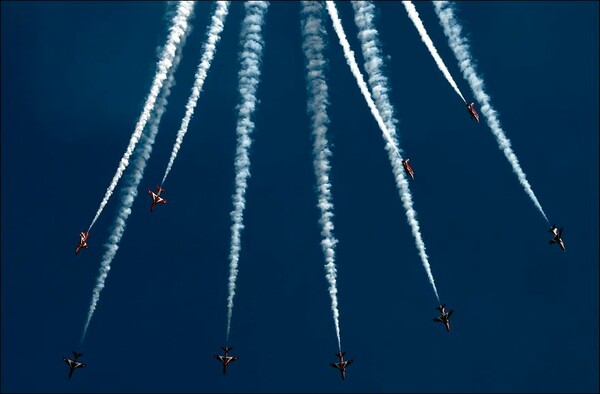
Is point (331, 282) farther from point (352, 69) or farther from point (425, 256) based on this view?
point (352, 69)

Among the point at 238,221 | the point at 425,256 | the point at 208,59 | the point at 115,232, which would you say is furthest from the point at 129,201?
the point at 425,256

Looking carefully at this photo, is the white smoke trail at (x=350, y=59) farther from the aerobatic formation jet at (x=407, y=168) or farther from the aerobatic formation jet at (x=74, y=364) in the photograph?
the aerobatic formation jet at (x=74, y=364)

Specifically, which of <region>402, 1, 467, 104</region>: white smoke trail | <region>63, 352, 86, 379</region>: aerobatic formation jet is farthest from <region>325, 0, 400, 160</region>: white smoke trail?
<region>63, 352, 86, 379</region>: aerobatic formation jet

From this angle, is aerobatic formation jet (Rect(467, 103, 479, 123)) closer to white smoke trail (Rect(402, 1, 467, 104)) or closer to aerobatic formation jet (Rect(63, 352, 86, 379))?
white smoke trail (Rect(402, 1, 467, 104))

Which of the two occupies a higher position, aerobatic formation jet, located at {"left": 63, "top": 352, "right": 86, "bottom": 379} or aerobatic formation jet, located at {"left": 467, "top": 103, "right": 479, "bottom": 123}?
aerobatic formation jet, located at {"left": 467, "top": 103, "right": 479, "bottom": 123}

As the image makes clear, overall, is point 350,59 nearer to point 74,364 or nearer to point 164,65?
point 164,65

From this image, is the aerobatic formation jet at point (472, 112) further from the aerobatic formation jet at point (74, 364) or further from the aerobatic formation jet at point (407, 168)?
the aerobatic formation jet at point (74, 364)

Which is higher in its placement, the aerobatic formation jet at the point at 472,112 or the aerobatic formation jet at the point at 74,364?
the aerobatic formation jet at the point at 472,112

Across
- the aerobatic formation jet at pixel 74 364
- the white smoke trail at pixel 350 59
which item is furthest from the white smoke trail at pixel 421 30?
the aerobatic formation jet at pixel 74 364

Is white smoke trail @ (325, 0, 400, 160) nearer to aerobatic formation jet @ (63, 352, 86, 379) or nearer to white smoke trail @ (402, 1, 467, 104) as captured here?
white smoke trail @ (402, 1, 467, 104)

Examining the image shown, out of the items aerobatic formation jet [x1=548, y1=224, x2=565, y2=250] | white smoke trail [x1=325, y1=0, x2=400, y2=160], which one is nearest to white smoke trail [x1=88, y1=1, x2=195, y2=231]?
white smoke trail [x1=325, y1=0, x2=400, y2=160]

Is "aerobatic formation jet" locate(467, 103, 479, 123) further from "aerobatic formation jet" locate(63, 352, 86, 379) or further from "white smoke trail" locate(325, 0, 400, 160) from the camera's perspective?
"aerobatic formation jet" locate(63, 352, 86, 379)
